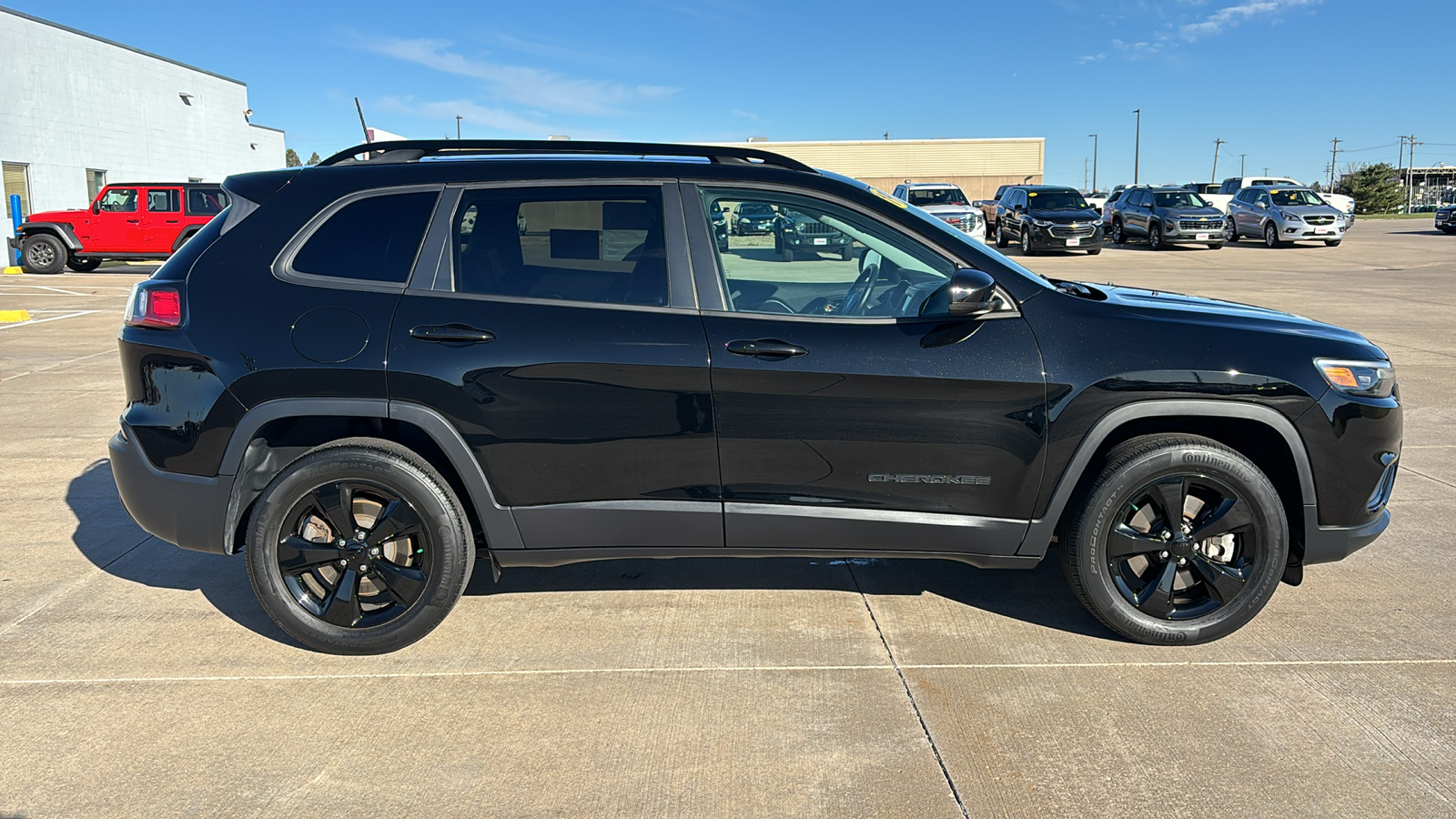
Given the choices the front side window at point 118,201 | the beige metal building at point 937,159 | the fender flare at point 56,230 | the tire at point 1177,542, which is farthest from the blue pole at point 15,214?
the beige metal building at point 937,159

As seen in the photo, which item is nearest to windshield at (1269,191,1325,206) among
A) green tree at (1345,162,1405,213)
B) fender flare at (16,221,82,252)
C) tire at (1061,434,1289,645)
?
tire at (1061,434,1289,645)

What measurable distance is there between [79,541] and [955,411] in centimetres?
426

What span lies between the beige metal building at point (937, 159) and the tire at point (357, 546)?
58.7 m

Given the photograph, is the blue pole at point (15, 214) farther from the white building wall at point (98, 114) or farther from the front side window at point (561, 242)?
the front side window at point (561, 242)

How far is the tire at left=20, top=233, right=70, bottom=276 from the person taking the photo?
22.0 meters

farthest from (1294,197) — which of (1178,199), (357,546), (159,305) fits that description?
(159,305)

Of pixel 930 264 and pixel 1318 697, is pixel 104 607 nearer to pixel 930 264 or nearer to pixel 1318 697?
pixel 930 264

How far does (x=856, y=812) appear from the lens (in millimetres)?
2799

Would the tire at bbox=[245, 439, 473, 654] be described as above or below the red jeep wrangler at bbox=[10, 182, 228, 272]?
below

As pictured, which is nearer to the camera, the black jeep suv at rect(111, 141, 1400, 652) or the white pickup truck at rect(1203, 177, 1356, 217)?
the black jeep suv at rect(111, 141, 1400, 652)

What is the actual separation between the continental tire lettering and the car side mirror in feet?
1.88

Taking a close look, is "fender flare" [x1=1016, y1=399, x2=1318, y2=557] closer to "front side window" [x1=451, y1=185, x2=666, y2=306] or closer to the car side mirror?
the car side mirror

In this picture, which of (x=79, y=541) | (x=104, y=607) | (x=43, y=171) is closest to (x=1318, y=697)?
(x=104, y=607)

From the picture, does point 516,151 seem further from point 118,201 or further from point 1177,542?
point 118,201
